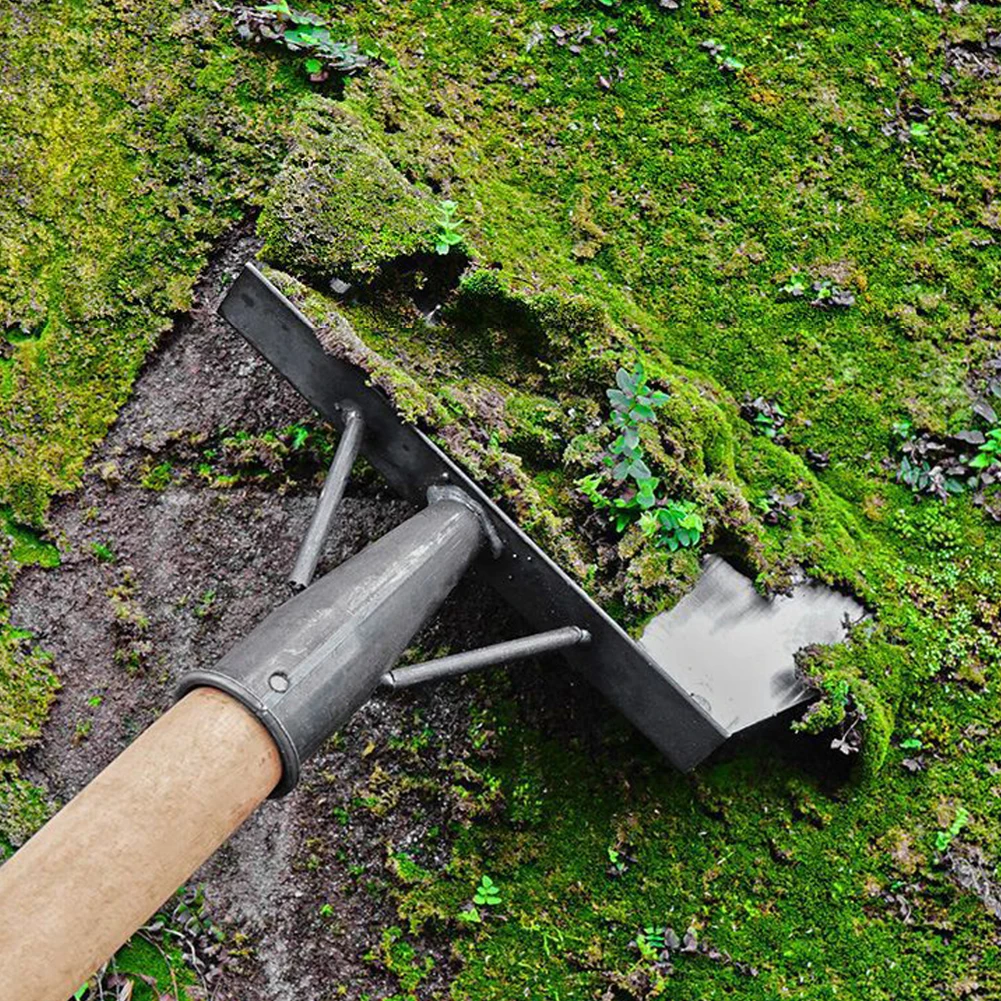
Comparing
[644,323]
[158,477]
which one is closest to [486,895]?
[158,477]

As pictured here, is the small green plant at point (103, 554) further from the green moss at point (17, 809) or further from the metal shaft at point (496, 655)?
the metal shaft at point (496, 655)

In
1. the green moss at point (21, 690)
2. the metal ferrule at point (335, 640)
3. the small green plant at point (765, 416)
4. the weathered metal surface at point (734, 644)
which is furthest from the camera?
the small green plant at point (765, 416)

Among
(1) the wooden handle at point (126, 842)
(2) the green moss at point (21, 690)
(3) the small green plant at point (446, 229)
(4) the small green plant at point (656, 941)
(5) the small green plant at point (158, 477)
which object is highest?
(3) the small green plant at point (446, 229)

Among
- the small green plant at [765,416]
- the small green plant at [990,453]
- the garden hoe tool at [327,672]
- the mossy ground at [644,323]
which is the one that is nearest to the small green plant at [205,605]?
the mossy ground at [644,323]

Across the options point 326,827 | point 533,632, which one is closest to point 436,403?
point 533,632

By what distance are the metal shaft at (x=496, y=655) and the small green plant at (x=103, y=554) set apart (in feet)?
5.32

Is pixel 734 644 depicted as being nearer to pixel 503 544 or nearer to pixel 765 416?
pixel 503 544

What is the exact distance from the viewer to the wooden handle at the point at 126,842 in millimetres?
2250

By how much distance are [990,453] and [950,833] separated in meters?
1.55

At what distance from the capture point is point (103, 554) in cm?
431

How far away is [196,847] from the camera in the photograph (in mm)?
2518

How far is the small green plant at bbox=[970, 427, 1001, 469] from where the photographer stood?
429 centimetres

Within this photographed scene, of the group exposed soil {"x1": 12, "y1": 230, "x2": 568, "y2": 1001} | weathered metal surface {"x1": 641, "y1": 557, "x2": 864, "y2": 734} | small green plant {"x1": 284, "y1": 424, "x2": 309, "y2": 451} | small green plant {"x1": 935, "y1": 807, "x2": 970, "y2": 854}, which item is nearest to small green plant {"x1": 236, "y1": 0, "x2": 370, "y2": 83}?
exposed soil {"x1": 12, "y1": 230, "x2": 568, "y2": 1001}

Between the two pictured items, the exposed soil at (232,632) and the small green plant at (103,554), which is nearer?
the exposed soil at (232,632)
